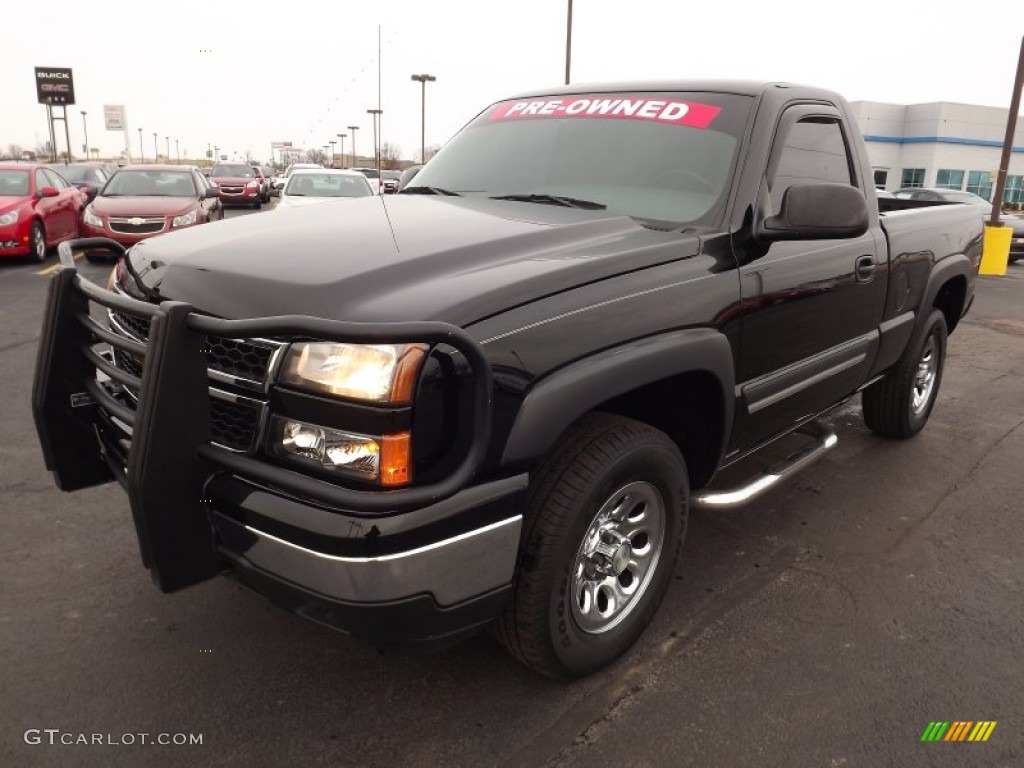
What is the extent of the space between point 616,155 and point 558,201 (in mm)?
333

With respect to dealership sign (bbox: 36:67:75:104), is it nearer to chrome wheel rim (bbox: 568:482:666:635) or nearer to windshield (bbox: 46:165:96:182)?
windshield (bbox: 46:165:96:182)

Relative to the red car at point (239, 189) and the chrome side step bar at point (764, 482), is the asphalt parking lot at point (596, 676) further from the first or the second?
the red car at point (239, 189)

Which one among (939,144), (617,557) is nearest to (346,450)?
(617,557)

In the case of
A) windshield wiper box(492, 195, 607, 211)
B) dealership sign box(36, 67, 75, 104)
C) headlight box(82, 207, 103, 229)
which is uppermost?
dealership sign box(36, 67, 75, 104)

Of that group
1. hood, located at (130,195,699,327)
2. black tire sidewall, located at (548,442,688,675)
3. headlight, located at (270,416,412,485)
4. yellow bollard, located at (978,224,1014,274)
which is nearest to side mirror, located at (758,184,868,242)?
hood, located at (130,195,699,327)

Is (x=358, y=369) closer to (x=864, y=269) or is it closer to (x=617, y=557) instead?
(x=617, y=557)

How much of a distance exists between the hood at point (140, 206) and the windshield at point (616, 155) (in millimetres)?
9411

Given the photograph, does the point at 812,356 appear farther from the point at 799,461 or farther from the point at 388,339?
the point at 388,339

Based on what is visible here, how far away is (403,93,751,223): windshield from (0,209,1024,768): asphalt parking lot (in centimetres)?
153

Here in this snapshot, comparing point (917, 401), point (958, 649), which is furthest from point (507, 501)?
point (917, 401)

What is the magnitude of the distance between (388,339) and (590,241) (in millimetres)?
1064

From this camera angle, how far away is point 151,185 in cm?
1318

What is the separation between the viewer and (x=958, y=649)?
2826 mm

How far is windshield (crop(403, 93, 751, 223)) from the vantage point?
304 centimetres
